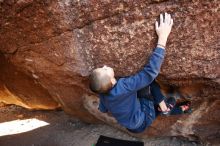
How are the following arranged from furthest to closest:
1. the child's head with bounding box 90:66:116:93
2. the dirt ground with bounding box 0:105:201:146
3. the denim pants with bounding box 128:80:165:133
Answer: the dirt ground with bounding box 0:105:201:146, the denim pants with bounding box 128:80:165:133, the child's head with bounding box 90:66:116:93

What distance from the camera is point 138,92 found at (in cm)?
320

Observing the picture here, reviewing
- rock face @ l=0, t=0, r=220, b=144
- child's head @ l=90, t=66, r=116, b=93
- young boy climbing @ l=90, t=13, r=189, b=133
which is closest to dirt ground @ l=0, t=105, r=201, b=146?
rock face @ l=0, t=0, r=220, b=144

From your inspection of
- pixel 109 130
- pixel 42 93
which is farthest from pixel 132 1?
pixel 42 93

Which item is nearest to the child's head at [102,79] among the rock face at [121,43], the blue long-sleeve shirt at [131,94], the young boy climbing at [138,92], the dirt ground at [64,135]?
the young boy climbing at [138,92]

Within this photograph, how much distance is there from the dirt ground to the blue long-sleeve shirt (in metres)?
1.14

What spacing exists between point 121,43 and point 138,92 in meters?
0.48

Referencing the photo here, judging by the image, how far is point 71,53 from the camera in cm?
333

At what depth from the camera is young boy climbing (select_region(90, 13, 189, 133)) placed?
2.86m

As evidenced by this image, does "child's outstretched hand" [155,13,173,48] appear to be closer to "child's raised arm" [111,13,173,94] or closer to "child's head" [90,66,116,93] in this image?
"child's raised arm" [111,13,173,94]

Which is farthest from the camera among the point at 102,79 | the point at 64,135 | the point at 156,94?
the point at 64,135

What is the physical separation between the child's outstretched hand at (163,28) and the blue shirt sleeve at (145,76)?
79 mm

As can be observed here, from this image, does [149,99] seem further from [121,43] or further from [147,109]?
[121,43]

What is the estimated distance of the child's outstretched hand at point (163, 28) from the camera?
Result: 2.86 metres

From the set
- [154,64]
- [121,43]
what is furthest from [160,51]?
[121,43]
